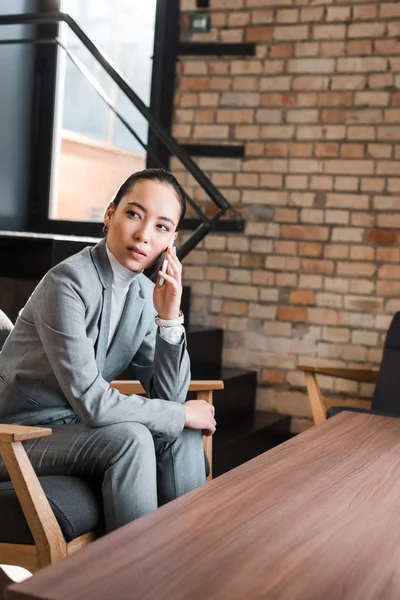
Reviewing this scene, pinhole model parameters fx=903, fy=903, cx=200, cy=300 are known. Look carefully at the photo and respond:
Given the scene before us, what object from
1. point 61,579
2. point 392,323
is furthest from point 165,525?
point 392,323

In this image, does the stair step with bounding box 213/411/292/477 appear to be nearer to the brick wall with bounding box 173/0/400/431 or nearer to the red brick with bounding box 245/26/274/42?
the brick wall with bounding box 173/0/400/431

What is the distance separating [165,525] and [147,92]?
3.73m

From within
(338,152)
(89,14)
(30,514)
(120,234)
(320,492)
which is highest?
(89,14)

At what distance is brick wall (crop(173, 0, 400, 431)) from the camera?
14.8 ft

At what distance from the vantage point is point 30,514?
2.11 m

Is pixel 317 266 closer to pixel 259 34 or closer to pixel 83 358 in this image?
pixel 259 34

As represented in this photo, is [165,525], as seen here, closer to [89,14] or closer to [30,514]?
[30,514]

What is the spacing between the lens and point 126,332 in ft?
8.57

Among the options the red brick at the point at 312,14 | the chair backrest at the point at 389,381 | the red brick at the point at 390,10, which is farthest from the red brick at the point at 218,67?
the chair backrest at the point at 389,381

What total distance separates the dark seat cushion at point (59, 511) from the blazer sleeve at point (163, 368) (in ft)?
→ 1.60

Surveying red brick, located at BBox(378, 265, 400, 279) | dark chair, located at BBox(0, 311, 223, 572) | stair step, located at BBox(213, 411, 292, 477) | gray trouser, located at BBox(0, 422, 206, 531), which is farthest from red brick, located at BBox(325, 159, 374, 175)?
dark chair, located at BBox(0, 311, 223, 572)

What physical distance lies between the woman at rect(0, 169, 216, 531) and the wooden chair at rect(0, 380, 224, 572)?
6 centimetres

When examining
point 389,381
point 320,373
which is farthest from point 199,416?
point 389,381

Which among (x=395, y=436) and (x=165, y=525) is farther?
(x=395, y=436)
